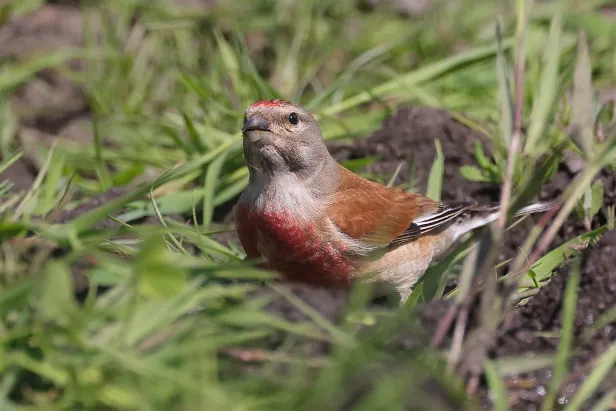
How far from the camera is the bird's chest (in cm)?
463

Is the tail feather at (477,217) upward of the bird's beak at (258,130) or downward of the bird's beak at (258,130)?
downward

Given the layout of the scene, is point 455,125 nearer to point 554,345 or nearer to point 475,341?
point 554,345

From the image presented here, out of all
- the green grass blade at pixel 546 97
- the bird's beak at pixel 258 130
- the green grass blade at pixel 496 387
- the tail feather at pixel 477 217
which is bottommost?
the tail feather at pixel 477 217

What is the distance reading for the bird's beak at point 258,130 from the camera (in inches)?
184

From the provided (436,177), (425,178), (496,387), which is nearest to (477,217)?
(436,177)

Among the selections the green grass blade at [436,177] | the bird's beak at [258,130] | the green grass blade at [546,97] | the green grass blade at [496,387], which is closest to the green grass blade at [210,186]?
the bird's beak at [258,130]

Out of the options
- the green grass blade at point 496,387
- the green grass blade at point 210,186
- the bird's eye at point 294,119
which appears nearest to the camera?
the green grass blade at point 496,387

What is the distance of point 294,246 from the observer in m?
4.64

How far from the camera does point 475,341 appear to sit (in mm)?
3002

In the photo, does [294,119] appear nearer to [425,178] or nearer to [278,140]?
[278,140]

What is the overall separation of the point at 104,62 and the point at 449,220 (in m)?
3.56

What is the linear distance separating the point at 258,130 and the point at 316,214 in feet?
1.81

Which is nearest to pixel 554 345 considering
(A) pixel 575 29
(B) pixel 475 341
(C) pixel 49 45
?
(B) pixel 475 341

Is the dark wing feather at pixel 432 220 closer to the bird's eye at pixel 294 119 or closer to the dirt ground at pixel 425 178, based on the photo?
the dirt ground at pixel 425 178
